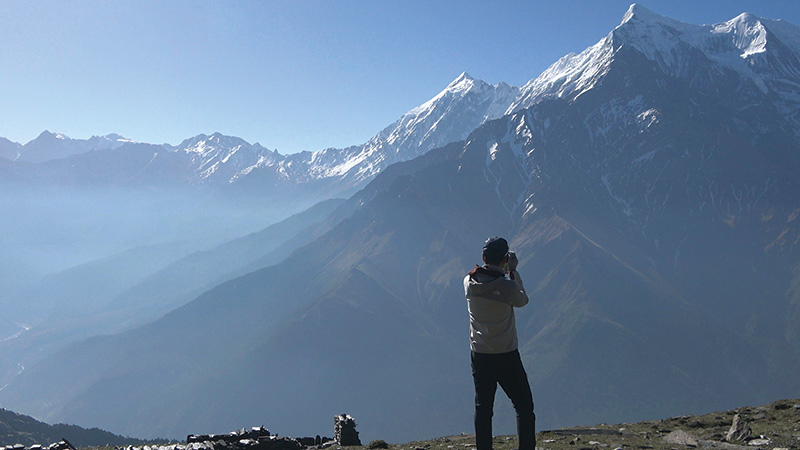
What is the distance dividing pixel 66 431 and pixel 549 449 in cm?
20735

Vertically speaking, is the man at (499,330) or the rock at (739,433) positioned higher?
the man at (499,330)

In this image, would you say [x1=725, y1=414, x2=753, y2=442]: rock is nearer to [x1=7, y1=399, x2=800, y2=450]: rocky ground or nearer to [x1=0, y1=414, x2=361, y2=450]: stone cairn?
[x1=7, y1=399, x2=800, y2=450]: rocky ground

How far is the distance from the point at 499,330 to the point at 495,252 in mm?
1596

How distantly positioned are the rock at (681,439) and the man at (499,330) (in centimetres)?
929

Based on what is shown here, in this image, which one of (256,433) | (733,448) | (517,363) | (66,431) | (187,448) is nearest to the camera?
(517,363)

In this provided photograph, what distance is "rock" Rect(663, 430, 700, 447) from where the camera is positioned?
57.3 feet

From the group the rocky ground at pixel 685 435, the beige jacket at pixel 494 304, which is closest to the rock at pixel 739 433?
the rocky ground at pixel 685 435

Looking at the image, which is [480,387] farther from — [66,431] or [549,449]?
[66,431]

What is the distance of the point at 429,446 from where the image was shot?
19266mm

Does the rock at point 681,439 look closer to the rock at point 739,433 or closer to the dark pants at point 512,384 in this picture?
the rock at point 739,433

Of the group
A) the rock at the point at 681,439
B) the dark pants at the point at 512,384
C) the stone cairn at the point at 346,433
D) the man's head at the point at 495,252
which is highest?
the man's head at the point at 495,252

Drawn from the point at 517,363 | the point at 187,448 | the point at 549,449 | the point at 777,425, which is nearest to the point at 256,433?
the point at 187,448

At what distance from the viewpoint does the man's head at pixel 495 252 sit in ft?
36.9

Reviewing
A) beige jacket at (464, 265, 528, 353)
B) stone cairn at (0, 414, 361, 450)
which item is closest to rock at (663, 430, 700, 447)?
beige jacket at (464, 265, 528, 353)
